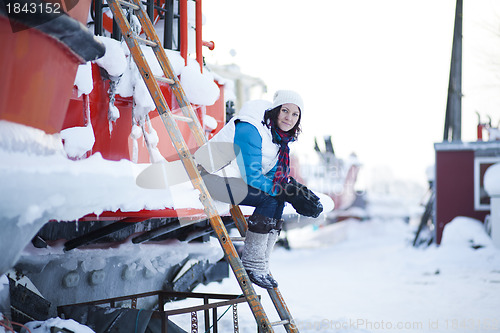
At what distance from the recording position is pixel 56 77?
→ 2.26 metres

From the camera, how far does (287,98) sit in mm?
3270

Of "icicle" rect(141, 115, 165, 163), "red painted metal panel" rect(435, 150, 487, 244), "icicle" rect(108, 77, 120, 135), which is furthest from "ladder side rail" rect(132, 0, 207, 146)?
"red painted metal panel" rect(435, 150, 487, 244)

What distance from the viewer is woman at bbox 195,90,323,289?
3127mm

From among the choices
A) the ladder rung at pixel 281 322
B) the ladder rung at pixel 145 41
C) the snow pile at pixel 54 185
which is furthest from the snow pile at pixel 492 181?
the snow pile at pixel 54 185

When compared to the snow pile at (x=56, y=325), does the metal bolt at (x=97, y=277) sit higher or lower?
higher

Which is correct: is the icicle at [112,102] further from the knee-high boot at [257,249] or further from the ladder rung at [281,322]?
the ladder rung at [281,322]

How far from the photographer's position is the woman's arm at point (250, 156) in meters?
3.08

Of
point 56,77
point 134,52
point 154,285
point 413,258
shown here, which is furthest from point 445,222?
point 56,77

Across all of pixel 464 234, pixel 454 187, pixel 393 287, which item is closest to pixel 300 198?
pixel 393 287

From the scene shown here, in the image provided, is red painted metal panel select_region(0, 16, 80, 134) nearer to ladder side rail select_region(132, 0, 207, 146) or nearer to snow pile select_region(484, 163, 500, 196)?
ladder side rail select_region(132, 0, 207, 146)

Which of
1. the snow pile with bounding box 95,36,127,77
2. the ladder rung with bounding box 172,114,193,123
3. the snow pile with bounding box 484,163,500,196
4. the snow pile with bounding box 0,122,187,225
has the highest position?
the snow pile with bounding box 95,36,127,77

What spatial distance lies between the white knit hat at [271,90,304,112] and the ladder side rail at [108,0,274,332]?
25.2 inches

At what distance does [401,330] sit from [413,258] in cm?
723

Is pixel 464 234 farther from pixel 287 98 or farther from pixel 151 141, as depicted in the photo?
pixel 287 98
